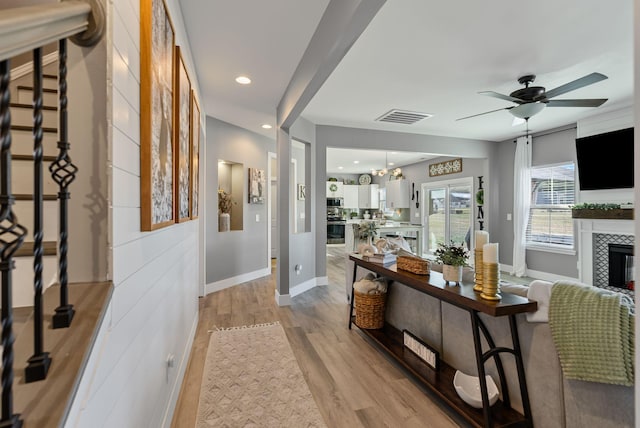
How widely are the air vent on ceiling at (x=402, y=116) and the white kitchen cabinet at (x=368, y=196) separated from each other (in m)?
5.81

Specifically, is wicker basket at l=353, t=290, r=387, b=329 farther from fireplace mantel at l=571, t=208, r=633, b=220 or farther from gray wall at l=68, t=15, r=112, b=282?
fireplace mantel at l=571, t=208, r=633, b=220

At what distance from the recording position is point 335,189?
10.5 metres

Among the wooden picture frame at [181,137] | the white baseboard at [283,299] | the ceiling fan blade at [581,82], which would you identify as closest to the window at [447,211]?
the white baseboard at [283,299]

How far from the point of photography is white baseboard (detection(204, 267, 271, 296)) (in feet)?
14.4

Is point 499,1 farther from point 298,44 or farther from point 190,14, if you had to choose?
point 190,14

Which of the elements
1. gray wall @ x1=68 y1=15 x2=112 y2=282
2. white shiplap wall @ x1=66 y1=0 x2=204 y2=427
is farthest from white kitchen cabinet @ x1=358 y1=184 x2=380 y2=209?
gray wall @ x1=68 y1=15 x2=112 y2=282

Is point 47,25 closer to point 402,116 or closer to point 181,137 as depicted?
point 181,137

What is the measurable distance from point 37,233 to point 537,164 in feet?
22.2

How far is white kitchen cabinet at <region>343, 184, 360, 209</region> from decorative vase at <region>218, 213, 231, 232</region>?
6348 mm

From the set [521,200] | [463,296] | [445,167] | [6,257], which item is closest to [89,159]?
[6,257]

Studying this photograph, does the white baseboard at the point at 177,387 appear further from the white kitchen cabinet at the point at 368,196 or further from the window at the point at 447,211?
the white kitchen cabinet at the point at 368,196

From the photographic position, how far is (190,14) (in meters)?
2.14

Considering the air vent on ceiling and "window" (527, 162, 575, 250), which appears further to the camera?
"window" (527, 162, 575, 250)

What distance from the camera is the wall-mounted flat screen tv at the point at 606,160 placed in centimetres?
404
